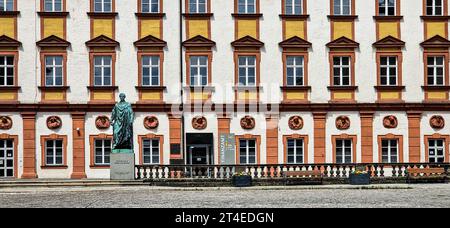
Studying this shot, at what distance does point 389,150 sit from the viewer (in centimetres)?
3922

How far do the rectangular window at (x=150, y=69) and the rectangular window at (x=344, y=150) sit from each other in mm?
9053

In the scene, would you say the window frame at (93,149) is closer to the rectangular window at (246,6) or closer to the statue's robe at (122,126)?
the statue's robe at (122,126)

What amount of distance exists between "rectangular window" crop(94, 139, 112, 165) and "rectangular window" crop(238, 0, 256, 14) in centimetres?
873

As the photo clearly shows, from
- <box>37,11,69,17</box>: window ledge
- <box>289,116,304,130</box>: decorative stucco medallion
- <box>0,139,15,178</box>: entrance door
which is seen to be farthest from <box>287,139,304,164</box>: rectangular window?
<box>0,139,15,178</box>: entrance door

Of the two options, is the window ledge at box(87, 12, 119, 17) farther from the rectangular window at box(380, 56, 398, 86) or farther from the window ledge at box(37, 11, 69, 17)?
the rectangular window at box(380, 56, 398, 86)

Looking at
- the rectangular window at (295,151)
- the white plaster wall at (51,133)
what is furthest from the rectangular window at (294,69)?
the white plaster wall at (51,133)

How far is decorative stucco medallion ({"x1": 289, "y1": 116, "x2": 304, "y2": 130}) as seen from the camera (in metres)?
38.8

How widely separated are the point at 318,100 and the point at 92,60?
10738 mm

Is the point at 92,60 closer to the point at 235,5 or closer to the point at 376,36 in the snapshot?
the point at 235,5

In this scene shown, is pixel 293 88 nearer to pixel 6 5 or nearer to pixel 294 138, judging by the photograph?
pixel 294 138

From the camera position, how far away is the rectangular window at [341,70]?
128ft

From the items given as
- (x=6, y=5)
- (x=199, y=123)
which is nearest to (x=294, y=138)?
(x=199, y=123)

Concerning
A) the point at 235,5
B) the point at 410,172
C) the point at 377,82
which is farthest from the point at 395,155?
the point at 235,5

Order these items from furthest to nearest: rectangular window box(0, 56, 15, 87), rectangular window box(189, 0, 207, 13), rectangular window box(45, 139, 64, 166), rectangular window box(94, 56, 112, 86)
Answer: rectangular window box(189, 0, 207, 13), rectangular window box(94, 56, 112, 86), rectangular window box(45, 139, 64, 166), rectangular window box(0, 56, 15, 87)
